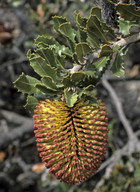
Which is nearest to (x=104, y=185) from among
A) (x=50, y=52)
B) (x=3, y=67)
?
(x=50, y=52)

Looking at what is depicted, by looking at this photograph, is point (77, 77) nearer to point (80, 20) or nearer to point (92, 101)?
point (92, 101)

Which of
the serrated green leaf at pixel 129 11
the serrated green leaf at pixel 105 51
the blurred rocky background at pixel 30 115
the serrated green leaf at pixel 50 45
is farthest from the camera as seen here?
the blurred rocky background at pixel 30 115

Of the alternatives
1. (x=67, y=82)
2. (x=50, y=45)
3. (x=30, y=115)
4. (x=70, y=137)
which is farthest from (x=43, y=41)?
(x=30, y=115)

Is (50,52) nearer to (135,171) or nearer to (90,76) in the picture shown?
(90,76)

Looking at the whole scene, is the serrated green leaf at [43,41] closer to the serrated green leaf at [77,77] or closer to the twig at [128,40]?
the serrated green leaf at [77,77]

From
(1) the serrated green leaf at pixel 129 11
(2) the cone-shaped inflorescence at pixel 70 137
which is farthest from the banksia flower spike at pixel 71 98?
(1) the serrated green leaf at pixel 129 11

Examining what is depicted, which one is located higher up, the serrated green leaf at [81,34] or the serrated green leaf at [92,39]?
the serrated green leaf at [81,34]
